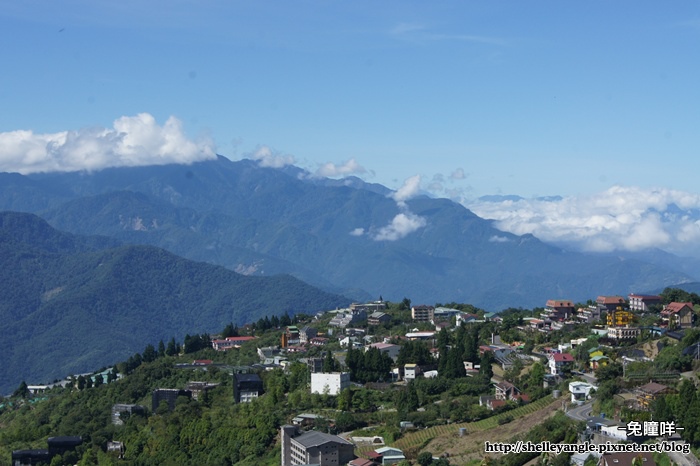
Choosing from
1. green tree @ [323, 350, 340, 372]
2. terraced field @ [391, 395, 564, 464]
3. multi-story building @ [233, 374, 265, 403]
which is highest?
green tree @ [323, 350, 340, 372]

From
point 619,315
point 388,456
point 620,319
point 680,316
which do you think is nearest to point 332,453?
point 388,456

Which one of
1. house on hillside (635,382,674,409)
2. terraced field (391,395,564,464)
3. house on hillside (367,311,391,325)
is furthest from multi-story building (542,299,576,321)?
house on hillside (635,382,674,409)

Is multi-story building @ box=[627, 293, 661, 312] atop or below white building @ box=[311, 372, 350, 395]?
atop

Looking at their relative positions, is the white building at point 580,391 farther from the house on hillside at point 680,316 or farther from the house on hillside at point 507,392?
the house on hillside at point 680,316

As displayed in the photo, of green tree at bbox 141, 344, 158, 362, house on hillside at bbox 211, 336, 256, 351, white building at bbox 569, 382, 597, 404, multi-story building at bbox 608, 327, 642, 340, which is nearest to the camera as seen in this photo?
white building at bbox 569, 382, 597, 404

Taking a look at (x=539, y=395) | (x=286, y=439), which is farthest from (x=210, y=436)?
(x=539, y=395)

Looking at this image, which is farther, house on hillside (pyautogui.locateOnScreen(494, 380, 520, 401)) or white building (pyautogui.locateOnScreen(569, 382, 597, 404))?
house on hillside (pyautogui.locateOnScreen(494, 380, 520, 401))

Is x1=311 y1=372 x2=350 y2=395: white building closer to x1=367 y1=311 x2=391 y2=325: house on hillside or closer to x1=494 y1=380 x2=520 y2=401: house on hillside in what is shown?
x1=494 y1=380 x2=520 y2=401: house on hillside
